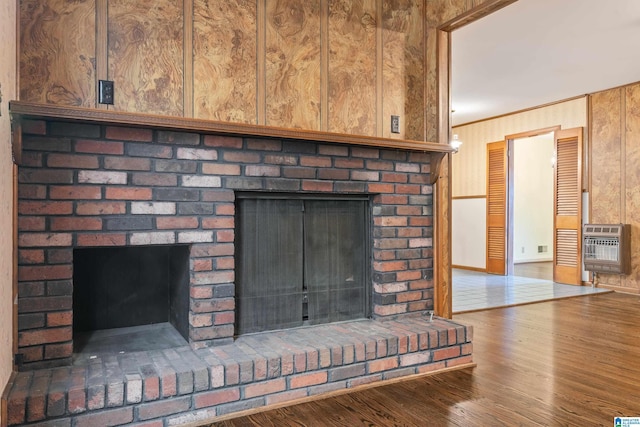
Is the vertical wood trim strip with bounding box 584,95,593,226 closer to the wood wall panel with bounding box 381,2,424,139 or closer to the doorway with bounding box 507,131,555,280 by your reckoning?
the doorway with bounding box 507,131,555,280

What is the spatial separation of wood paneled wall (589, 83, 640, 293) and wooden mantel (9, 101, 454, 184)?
144 inches

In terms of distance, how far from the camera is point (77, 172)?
193 centimetres

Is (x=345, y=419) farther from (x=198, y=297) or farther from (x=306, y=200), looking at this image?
(x=306, y=200)

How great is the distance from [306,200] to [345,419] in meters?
1.16

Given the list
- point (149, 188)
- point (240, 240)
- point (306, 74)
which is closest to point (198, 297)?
point (240, 240)

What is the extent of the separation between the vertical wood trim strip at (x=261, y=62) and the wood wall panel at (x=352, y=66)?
0.40 meters

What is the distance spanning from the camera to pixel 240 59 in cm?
230

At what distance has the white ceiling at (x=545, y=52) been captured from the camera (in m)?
3.39

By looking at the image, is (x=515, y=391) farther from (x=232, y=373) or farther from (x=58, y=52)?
(x=58, y=52)

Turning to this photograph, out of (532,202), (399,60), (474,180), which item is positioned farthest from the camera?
(532,202)

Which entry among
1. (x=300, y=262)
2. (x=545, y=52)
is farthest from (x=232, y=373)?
(x=545, y=52)

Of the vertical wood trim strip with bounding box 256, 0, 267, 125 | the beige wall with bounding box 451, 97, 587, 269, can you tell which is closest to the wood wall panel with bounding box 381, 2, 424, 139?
the vertical wood trim strip with bounding box 256, 0, 267, 125

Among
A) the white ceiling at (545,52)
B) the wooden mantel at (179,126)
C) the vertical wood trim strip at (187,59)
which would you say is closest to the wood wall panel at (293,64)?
the wooden mantel at (179,126)

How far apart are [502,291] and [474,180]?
256cm
